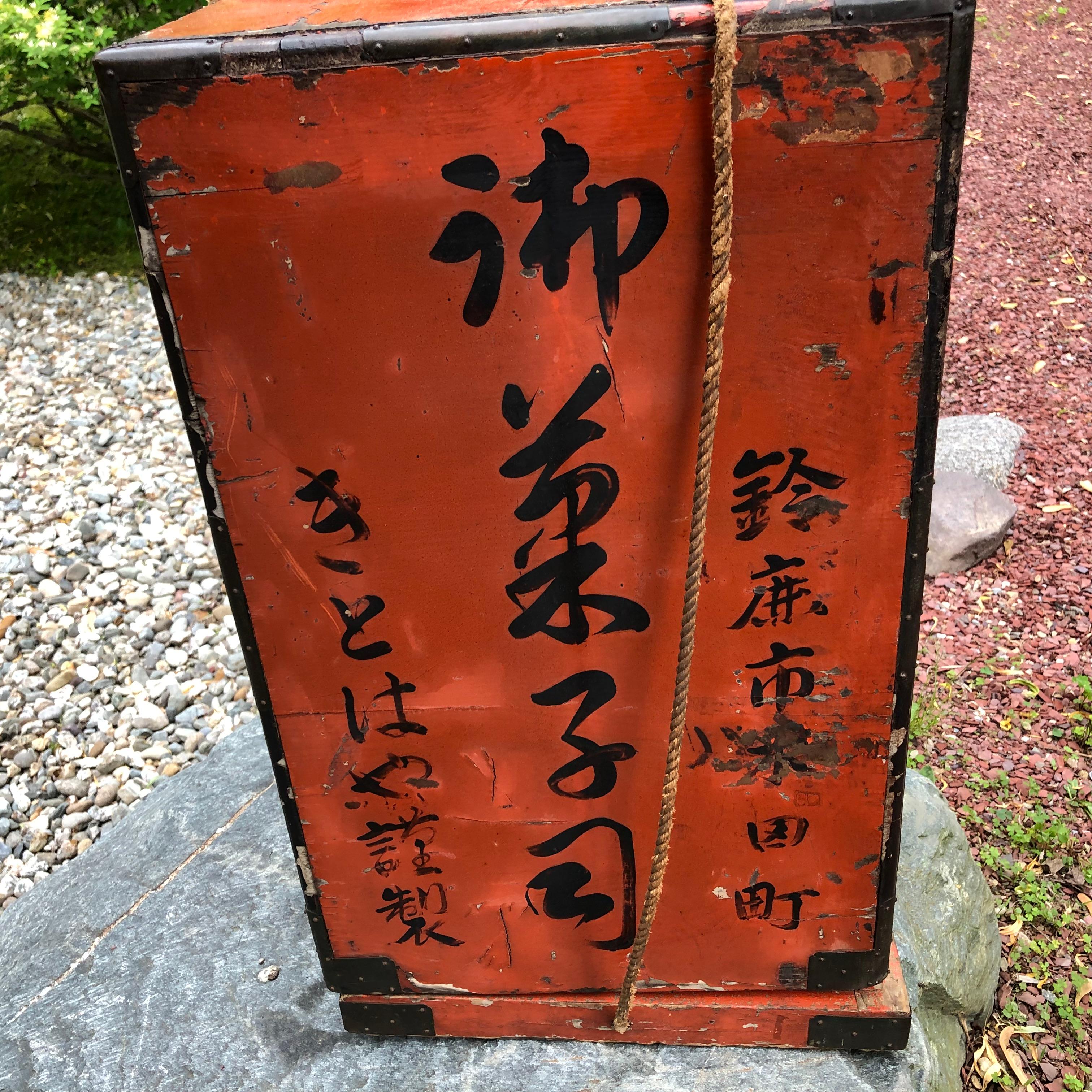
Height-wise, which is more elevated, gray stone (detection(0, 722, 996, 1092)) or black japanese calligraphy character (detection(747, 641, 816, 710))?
black japanese calligraphy character (detection(747, 641, 816, 710))

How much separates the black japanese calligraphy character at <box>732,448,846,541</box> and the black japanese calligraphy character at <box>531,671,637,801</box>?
0.34m

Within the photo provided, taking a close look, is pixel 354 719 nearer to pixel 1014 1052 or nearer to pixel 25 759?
pixel 1014 1052

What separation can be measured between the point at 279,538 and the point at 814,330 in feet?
2.71

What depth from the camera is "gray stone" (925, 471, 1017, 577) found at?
348 centimetres

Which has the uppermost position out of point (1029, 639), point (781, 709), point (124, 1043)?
point (781, 709)

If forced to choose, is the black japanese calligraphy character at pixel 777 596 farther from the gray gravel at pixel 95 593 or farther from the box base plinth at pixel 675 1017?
the gray gravel at pixel 95 593

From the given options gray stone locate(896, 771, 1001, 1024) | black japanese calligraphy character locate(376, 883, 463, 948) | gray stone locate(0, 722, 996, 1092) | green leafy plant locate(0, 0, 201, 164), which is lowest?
gray stone locate(896, 771, 1001, 1024)

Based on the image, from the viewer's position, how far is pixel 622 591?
1437 millimetres

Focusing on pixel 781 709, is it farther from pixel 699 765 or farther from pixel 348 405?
pixel 348 405

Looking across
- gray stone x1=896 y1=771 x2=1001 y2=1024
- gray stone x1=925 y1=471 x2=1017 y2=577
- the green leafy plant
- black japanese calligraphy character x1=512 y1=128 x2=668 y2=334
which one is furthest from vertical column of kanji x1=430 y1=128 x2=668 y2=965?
the green leafy plant

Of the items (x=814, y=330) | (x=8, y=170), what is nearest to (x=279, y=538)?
(x=814, y=330)

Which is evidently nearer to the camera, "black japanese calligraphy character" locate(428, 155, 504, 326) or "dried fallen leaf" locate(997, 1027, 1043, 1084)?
"black japanese calligraphy character" locate(428, 155, 504, 326)

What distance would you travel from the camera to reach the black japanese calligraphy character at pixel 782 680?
4.83ft

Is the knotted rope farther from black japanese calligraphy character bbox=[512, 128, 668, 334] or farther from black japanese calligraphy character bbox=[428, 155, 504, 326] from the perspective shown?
black japanese calligraphy character bbox=[428, 155, 504, 326]
